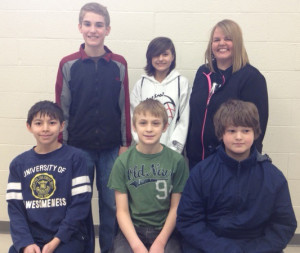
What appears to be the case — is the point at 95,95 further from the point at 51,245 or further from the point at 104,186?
the point at 51,245

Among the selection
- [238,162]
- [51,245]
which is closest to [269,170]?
→ [238,162]

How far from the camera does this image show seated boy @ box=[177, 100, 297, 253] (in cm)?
163

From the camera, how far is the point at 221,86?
2033 mm

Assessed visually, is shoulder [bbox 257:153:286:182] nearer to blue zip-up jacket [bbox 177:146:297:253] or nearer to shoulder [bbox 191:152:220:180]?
blue zip-up jacket [bbox 177:146:297:253]

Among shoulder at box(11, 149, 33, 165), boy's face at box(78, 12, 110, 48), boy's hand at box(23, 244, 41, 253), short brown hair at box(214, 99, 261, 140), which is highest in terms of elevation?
boy's face at box(78, 12, 110, 48)

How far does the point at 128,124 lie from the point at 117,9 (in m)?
0.90

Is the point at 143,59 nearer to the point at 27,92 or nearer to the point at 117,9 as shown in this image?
the point at 117,9

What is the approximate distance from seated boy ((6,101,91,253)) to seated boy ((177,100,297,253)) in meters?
0.55

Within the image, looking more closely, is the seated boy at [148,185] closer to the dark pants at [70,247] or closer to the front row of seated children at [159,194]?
the front row of seated children at [159,194]

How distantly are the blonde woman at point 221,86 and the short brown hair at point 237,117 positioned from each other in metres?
0.28

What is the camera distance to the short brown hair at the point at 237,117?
5.48ft

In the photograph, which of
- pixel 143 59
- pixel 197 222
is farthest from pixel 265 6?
pixel 197 222

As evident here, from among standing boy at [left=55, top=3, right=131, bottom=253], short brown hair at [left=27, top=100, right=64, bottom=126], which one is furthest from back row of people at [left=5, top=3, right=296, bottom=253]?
short brown hair at [left=27, top=100, right=64, bottom=126]

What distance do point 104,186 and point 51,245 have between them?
0.65m
